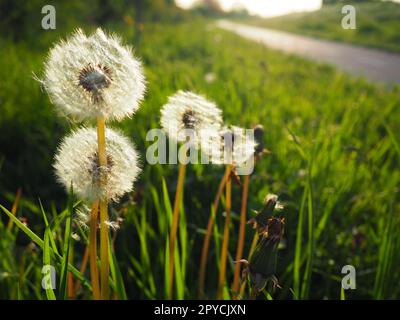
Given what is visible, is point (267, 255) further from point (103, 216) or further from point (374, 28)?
point (374, 28)

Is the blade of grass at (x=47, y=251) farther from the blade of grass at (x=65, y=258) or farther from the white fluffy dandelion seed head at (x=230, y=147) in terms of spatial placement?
the white fluffy dandelion seed head at (x=230, y=147)

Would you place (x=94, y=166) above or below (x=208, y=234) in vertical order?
above

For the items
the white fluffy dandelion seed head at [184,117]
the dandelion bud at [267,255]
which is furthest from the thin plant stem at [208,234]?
the dandelion bud at [267,255]

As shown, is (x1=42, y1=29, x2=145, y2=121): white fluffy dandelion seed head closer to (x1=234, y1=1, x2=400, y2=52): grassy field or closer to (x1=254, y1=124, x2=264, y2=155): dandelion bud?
(x1=254, y1=124, x2=264, y2=155): dandelion bud

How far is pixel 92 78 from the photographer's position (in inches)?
23.7

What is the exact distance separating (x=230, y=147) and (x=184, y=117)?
15 centimetres

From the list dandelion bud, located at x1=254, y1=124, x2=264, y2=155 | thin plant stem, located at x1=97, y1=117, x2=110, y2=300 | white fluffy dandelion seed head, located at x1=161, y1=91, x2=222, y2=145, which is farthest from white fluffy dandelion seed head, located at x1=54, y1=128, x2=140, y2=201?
dandelion bud, located at x1=254, y1=124, x2=264, y2=155

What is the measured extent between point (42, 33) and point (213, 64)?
3.24 m

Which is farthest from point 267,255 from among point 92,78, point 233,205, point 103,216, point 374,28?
point 374,28

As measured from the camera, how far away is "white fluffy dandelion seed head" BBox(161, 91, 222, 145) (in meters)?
0.87

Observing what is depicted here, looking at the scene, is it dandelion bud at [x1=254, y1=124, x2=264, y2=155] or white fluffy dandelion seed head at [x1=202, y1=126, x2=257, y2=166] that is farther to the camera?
dandelion bud at [x1=254, y1=124, x2=264, y2=155]

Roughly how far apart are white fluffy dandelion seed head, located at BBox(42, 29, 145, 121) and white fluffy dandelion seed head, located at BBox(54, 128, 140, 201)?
0.06 m
